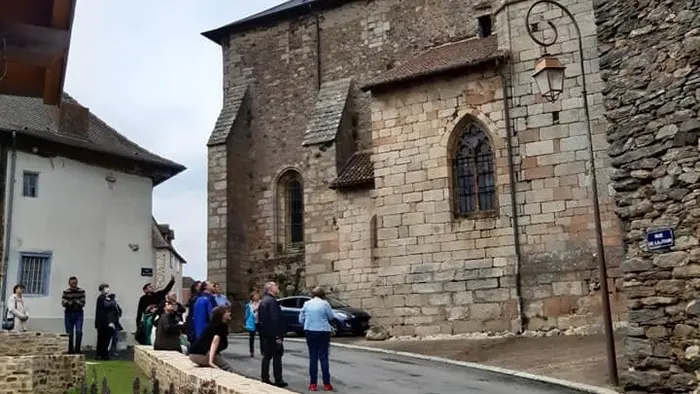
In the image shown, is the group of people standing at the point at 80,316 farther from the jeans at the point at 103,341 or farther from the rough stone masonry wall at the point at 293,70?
the rough stone masonry wall at the point at 293,70

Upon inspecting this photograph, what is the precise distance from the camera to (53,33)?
4328 millimetres

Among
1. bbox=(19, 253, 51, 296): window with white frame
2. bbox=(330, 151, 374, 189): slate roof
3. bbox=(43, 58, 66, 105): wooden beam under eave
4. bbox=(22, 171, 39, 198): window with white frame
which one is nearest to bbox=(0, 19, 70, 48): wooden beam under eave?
bbox=(43, 58, 66, 105): wooden beam under eave

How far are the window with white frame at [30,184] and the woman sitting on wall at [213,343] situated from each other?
12.4 meters

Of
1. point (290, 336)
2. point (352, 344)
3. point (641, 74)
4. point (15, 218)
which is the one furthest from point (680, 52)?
point (15, 218)

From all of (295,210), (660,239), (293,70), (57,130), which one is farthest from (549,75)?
(293,70)

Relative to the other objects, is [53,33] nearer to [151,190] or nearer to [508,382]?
[508,382]

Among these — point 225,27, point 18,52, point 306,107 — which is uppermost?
point 225,27

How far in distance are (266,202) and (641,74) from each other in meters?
18.6

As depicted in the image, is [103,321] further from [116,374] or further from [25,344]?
[116,374]

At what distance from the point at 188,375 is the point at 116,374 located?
17.9 feet

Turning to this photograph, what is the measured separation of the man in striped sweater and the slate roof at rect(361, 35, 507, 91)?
8.54 metres

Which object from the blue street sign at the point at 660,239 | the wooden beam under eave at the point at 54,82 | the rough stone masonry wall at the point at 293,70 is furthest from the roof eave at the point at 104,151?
the blue street sign at the point at 660,239

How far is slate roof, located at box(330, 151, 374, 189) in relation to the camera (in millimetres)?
21500

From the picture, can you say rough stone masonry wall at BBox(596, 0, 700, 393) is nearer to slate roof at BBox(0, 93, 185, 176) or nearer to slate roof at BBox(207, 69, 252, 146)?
slate roof at BBox(0, 93, 185, 176)
